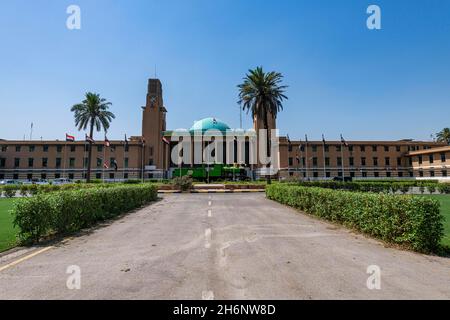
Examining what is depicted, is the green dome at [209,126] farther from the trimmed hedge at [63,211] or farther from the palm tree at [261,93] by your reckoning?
the trimmed hedge at [63,211]

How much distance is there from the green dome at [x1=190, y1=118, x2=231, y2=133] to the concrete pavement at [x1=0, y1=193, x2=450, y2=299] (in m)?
65.1

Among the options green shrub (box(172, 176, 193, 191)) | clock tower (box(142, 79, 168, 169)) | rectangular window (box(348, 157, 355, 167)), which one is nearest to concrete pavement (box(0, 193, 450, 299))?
green shrub (box(172, 176, 193, 191))

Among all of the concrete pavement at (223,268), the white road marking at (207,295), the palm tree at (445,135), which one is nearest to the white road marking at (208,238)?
the concrete pavement at (223,268)

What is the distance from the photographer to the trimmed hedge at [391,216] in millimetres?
7188

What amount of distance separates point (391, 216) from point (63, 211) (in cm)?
1114

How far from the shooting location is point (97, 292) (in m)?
4.50

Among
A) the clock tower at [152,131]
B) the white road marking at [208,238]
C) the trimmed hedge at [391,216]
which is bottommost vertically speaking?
the white road marking at [208,238]

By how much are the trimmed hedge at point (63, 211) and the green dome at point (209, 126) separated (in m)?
59.0

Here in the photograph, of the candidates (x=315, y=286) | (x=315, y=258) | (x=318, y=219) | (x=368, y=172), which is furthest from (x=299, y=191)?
(x=368, y=172)

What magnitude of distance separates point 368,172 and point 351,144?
852cm

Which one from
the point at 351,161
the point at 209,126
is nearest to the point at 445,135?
the point at 351,161

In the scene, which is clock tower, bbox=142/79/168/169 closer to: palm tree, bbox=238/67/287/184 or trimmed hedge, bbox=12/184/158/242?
palm tree, bbox=238/67/287/184

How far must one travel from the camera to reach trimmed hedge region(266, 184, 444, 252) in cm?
719

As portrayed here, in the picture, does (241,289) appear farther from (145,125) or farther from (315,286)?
(145,125)
